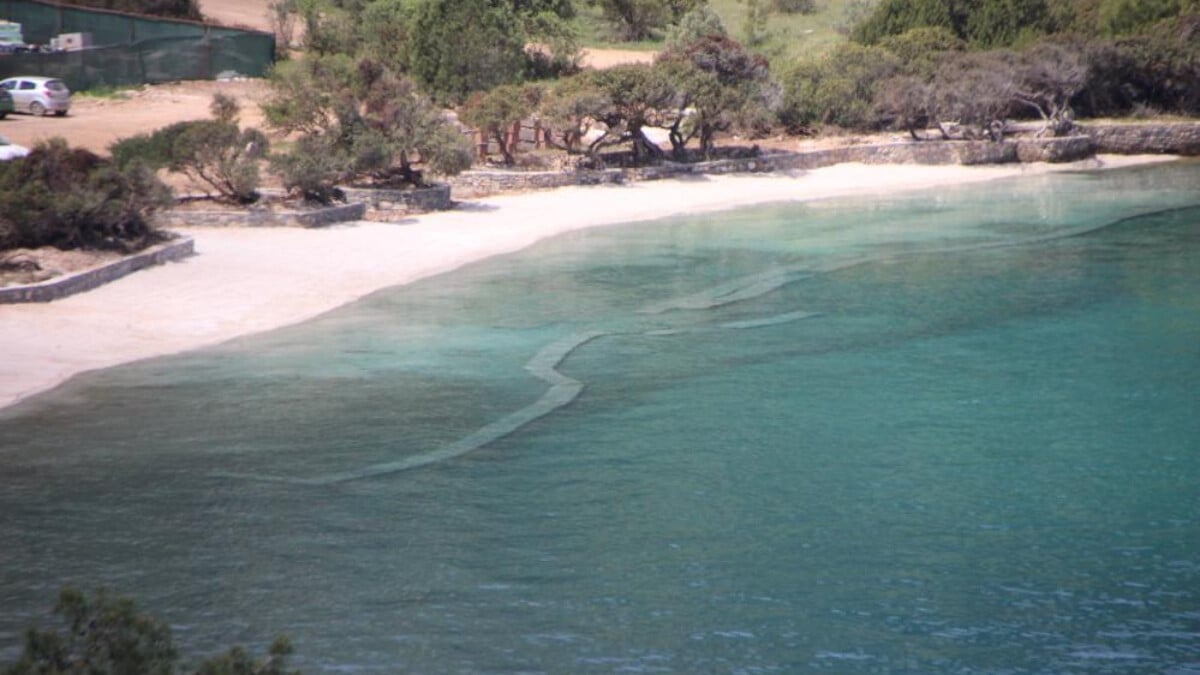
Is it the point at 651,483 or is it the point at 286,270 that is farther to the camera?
the point at 286,270

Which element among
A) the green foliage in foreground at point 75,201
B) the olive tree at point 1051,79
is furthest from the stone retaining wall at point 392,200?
the olive tree at point 1051,79

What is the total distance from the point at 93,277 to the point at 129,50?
1048 inches

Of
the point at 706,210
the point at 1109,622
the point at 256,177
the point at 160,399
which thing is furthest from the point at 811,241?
the point at 1109,622

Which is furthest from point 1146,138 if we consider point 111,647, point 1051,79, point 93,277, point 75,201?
point 111,647

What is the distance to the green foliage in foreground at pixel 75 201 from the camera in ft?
70.8

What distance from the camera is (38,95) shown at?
38250 mm

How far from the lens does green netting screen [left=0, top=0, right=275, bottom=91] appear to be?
143 feet

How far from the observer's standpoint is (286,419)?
15.8m

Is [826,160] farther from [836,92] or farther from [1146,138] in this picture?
[1146,138]

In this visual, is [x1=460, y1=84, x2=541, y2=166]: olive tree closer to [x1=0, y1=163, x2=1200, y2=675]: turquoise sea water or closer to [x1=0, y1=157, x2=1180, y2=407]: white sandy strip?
[x1=0, y1=157, x2=1180, y2=407]: white sandy strip

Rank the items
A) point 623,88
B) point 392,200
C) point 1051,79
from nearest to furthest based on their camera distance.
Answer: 1. point 392,200
2. point 623,88
3. point 1051,79

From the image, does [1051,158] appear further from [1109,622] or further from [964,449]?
[1109,622]

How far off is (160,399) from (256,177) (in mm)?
11747

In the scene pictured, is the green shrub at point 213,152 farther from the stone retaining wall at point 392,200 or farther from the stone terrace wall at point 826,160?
the stone terrace wall at point 826,160
